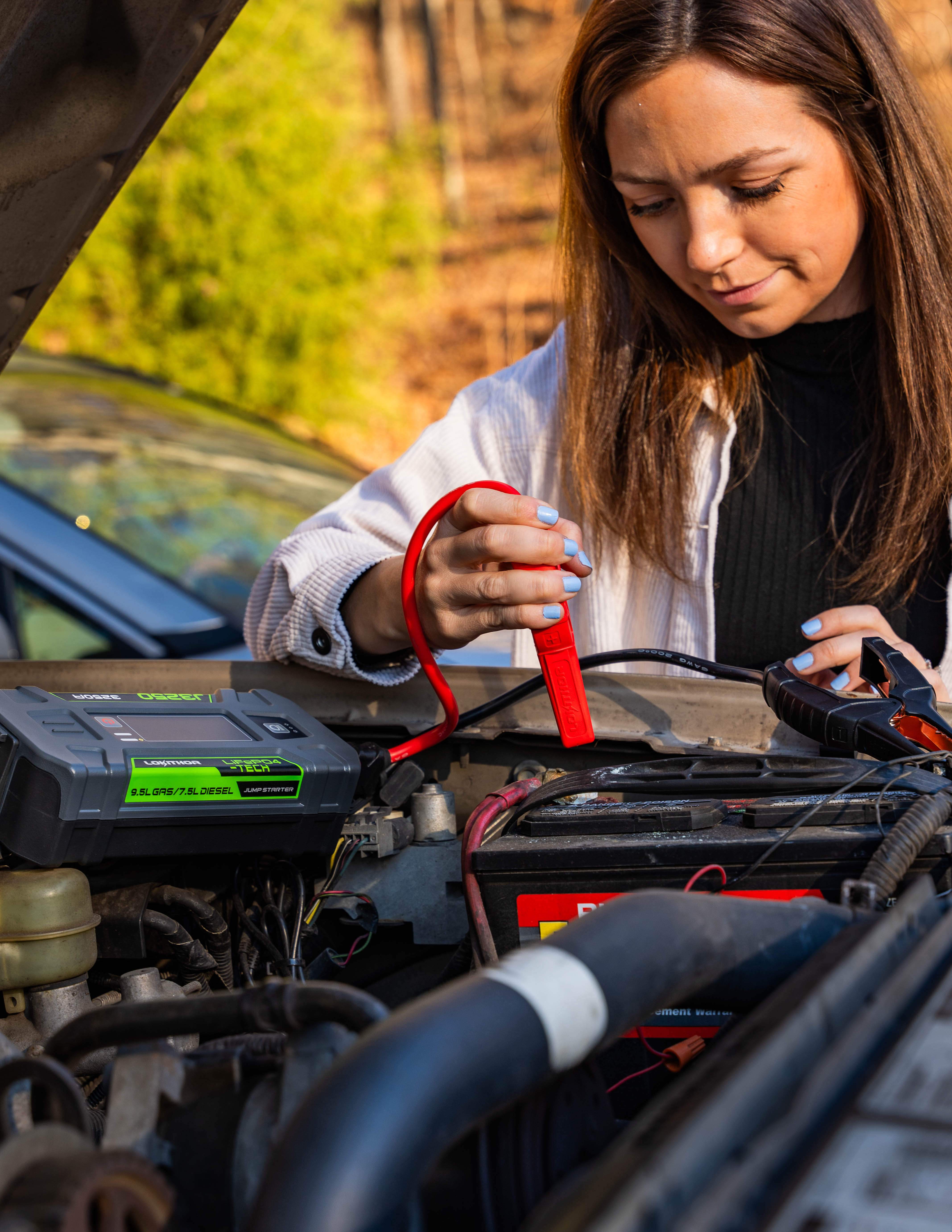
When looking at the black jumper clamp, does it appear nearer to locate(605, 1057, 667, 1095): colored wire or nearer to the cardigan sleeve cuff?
locate(605, 1057, 667, 1095): colored wire

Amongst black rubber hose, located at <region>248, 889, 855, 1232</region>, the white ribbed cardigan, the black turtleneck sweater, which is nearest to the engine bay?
black rubber hose, located at <region>248, 889, 855, 1232</region>

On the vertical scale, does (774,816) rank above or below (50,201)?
below

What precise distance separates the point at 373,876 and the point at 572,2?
41.4 ft

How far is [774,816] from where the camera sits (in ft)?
2.89

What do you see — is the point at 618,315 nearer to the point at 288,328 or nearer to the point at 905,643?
the point at 905,643

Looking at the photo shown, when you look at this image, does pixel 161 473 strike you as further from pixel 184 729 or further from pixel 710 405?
pixel 184 729

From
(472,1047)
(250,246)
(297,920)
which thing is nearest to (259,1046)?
(472,1047)

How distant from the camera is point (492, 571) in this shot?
46.9 inches

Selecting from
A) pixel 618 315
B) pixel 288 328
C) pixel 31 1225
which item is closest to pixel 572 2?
pixel 288 328

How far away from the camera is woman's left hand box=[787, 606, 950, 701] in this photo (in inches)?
45.6

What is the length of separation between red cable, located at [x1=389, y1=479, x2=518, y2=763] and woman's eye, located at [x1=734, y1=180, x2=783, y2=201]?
0.49 metres

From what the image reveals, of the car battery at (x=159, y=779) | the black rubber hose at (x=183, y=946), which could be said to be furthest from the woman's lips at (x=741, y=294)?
the black rubber hose at (x=183, y=946)

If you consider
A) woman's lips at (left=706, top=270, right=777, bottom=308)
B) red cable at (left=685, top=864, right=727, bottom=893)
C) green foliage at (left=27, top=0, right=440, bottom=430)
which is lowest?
red cable at (left=685, top=864, right=727, bottom=893)

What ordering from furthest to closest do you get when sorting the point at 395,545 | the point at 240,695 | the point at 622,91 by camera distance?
the point at 395,545, the point at 622,91, the point at 240,695
